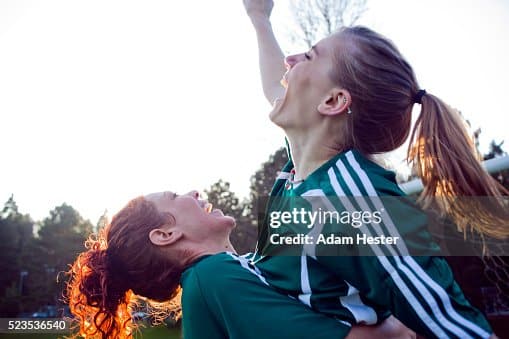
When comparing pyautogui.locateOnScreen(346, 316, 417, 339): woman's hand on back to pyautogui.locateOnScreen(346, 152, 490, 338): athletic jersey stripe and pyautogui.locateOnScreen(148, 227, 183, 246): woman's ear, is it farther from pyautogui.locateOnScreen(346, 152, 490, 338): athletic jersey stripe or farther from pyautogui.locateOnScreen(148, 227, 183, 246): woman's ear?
pyautogui.locateOnScreen(148, 227, 183, 246): woman's ear

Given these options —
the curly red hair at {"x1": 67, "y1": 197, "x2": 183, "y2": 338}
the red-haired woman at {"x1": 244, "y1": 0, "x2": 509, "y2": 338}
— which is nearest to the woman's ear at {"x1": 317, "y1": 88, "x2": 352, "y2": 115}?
the red-haired woman at {"x1": 244, "y1": 0, "x2": 509, "y2": 338}

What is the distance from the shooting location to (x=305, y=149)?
1868mm

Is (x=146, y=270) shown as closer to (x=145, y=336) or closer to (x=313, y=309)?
(x=313, y=309)

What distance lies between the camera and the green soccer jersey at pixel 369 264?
122 centimetres

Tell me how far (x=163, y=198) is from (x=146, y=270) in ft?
1.33

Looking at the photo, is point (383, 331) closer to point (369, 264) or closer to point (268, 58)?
point (369, 264)

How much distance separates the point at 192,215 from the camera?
2.55 meters

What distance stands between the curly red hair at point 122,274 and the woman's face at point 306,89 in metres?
1.00

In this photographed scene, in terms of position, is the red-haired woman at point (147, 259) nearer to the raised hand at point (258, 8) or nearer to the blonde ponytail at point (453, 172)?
the blonde ponytail at point (453, 172)

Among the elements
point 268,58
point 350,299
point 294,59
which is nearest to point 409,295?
point 350,299

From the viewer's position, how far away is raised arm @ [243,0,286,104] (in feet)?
8.50

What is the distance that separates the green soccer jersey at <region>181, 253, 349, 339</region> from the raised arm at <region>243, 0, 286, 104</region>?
3.22 feet

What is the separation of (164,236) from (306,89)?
1118 millimetres

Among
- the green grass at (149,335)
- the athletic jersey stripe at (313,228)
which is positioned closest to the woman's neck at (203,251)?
the athletic jersey stripe at (313,228)
